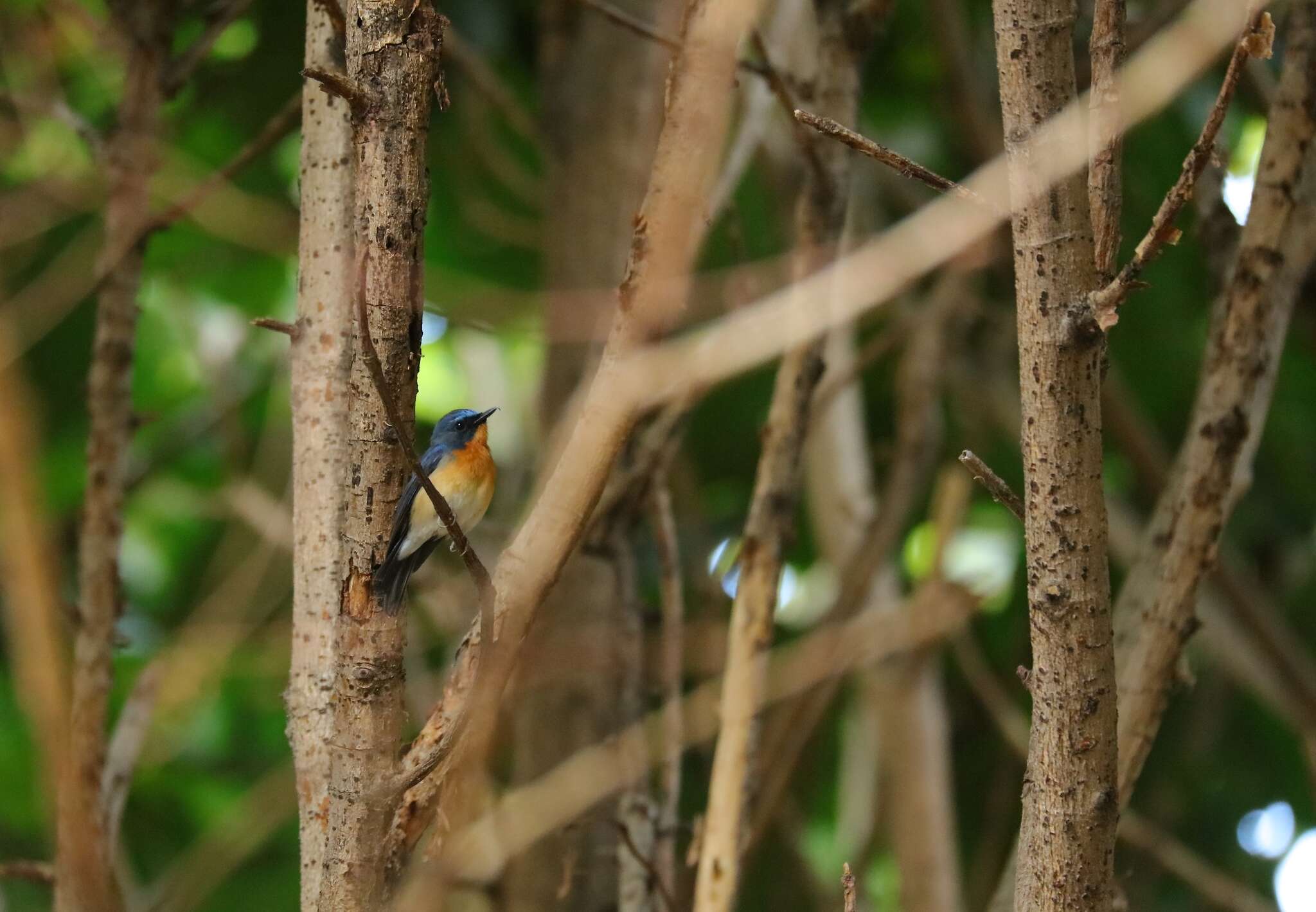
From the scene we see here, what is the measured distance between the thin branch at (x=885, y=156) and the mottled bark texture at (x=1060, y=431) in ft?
0.27

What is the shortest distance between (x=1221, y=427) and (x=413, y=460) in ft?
5.45

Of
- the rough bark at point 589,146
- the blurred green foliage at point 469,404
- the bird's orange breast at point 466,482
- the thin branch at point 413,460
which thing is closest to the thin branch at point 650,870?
the bird's orange breast at point 466,482

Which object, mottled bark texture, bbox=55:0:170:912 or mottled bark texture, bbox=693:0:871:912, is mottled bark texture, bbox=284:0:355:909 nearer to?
mottled bark texture, bbox=55:0:170:912

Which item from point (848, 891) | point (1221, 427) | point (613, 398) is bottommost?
point (848, 891)

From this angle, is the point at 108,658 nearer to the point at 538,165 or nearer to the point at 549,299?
the point at 549,299

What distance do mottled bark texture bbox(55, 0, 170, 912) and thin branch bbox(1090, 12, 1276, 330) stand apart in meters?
2.01

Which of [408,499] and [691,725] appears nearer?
[408,499]

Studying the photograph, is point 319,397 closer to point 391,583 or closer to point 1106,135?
point 391,583

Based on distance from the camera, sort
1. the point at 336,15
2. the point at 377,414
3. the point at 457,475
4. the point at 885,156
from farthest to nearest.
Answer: the point at 457,475 → the point at 336,15 → the point at 377,414 → the point at 885,156

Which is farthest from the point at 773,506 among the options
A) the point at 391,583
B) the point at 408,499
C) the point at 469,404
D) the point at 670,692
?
the point at 469,404

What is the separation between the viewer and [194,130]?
18.2 ft

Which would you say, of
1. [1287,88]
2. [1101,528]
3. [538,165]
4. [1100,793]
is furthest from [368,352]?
[538,165]

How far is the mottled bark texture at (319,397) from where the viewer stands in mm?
2316

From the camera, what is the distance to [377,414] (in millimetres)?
1760
